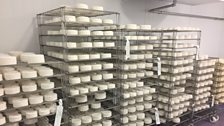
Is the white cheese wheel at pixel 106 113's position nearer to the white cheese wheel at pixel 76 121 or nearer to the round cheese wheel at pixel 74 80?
the white cheese wheel at pixel 76 121

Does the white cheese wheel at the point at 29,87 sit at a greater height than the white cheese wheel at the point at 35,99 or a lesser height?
greater

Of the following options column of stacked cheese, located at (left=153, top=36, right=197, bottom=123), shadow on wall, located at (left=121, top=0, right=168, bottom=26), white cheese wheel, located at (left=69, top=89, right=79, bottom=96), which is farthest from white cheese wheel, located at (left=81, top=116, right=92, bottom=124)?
shadow on wall, located at (left=121, top=0, right=168, bottom=26)

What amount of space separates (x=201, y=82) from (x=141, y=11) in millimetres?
1333

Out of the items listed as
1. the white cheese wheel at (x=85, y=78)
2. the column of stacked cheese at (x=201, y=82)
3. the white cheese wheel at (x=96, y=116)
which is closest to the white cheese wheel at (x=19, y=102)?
the white cheese wheel at (x=85, y=78)

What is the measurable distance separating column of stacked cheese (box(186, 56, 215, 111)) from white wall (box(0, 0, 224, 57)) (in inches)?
35.2

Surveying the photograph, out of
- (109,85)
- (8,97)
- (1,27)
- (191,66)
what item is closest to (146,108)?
(109,85)

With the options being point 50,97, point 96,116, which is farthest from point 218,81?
point 50,97

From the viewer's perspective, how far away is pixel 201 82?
284 cm

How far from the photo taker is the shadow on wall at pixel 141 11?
2.76 m

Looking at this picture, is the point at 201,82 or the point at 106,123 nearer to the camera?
the point at 106,123

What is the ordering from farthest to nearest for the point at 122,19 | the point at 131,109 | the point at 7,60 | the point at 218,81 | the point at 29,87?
the point at 218,81 < the point at 122,19 < the point at 131,109 < the point at 29,87 < the point at 7,60

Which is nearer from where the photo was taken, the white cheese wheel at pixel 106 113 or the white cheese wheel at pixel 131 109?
the white cheese wheel at pixel 106 113

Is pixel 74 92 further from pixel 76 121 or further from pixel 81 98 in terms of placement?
pixel 76 121

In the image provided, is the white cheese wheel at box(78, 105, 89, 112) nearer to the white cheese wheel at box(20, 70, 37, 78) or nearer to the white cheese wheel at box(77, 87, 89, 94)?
the white cheese wheel at box(77, 87, 89, 94)
